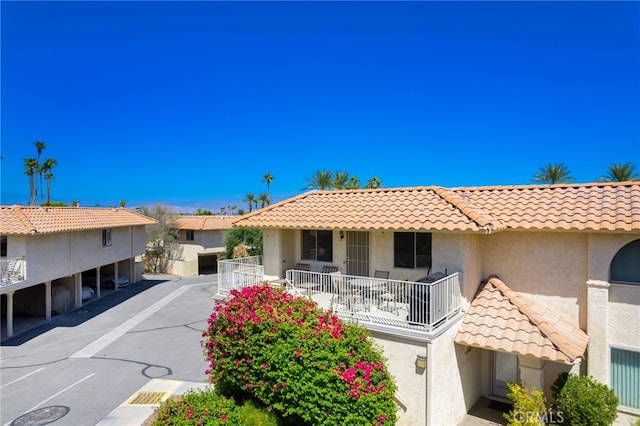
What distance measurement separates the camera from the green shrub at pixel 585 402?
33.5 feet

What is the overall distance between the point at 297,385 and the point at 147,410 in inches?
257

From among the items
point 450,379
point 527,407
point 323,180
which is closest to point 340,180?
point 323,180

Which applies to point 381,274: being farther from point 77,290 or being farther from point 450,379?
point 77,290

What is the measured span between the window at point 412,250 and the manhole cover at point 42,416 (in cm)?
1256

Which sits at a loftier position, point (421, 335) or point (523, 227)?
point (523, 227)

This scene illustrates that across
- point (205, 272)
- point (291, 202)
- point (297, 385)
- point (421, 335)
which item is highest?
point (291, 202)

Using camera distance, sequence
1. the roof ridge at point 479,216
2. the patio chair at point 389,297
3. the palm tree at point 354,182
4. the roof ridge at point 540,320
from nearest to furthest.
→ 1. the roof ridge at point 540,320
2. the roof ridge at point 479,216
3. the patio chair at point 389,297
4. the palm tree at point 354,182

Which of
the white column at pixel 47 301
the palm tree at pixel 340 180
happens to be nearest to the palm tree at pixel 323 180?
the palm tree at pixel 340 180

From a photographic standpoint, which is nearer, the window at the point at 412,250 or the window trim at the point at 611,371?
the window trim at the point at 611,371

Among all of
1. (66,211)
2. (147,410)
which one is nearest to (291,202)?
(147,410)

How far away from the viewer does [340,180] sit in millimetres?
41500

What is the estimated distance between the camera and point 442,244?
12.3 meters

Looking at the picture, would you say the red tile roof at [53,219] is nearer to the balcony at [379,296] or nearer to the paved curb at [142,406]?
the paved curb at [142,406]

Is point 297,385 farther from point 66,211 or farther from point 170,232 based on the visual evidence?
point 170,232
